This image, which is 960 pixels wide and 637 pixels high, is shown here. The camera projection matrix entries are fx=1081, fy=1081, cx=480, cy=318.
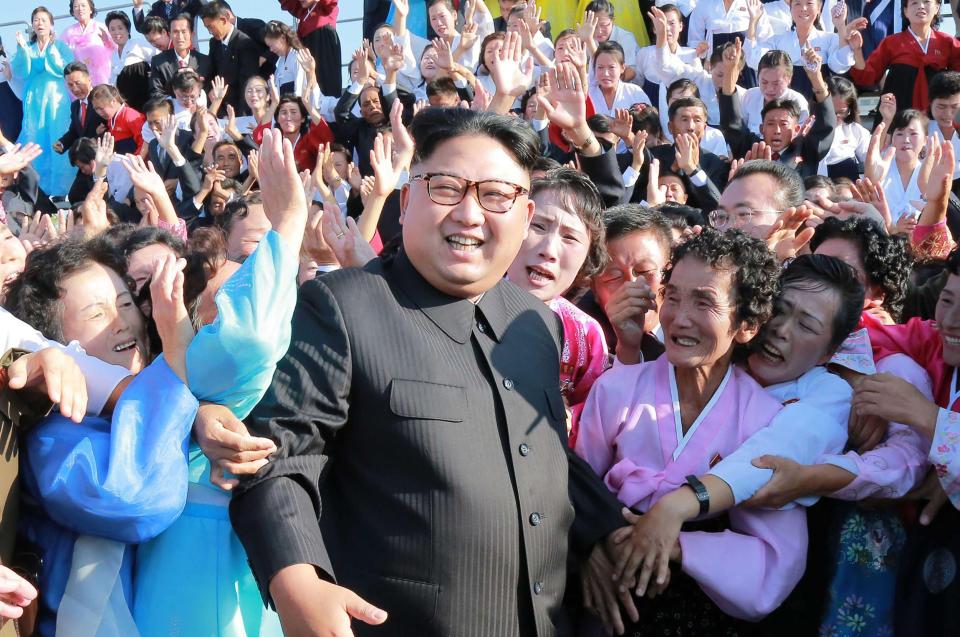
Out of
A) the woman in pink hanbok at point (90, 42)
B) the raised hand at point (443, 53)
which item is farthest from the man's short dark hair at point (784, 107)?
the woman in pink hanbok at point (90, 42)

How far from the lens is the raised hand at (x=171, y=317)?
2199mm

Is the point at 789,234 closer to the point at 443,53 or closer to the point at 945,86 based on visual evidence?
the point at 945,86

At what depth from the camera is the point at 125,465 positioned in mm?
2076

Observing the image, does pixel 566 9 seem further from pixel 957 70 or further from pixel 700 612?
pixel 700 612

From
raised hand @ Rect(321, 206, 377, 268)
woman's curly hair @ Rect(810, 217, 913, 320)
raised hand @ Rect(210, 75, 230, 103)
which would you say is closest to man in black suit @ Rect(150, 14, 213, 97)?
raised hand @ Rect(210, 75, 230, 103)

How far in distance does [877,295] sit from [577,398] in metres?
1.02

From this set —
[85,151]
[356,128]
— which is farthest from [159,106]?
[356,128]

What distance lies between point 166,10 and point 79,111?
1809 mm

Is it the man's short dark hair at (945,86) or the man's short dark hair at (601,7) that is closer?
the man's short dark hair at (945,86)

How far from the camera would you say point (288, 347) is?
2.09m

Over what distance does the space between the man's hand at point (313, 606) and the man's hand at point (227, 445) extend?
0.23 m

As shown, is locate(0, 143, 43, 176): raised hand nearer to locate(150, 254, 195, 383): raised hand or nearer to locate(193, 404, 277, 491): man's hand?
locate(150, 254, 195, 383): raised hand

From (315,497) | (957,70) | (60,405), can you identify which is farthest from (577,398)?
(957,70)

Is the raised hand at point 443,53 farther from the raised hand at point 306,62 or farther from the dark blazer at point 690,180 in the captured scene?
the dark blazer at point 690,180
